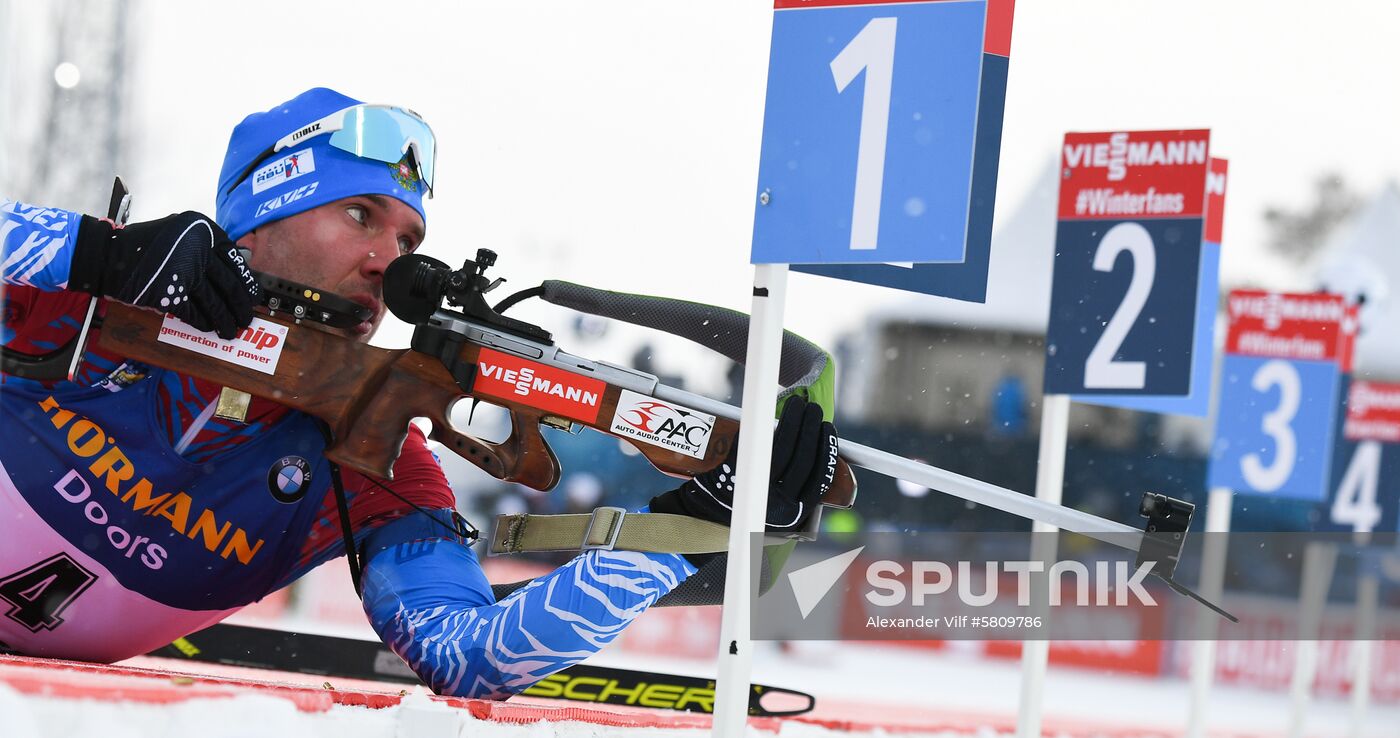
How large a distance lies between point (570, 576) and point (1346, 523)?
335 inches

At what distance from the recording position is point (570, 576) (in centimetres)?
260

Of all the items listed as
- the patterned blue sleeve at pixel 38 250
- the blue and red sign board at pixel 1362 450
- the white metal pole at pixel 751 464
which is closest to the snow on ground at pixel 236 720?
the white metal pole at pixel 751 464

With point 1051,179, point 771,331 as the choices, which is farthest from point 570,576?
point 1051,179

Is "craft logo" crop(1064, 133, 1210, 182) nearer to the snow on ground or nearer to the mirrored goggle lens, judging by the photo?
the mirrored goggle lens

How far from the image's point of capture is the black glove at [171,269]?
2391 millimetres

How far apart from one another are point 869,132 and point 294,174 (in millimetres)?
1379

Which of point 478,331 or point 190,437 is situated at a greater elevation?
point 478,331

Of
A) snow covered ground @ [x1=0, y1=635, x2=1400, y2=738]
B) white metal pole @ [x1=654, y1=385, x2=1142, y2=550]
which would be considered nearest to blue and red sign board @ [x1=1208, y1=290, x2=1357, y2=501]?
snow covered ground @ [x1=0, y1=635, x2=1400, y2=738]

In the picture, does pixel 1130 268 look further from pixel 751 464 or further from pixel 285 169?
pixel 285 169

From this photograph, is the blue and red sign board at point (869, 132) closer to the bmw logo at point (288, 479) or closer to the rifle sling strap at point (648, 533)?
the rifle sling strap at point (648, 533)

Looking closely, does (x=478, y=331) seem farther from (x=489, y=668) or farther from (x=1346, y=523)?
(x=1346, y=523)

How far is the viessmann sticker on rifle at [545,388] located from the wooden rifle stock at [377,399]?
2 cm

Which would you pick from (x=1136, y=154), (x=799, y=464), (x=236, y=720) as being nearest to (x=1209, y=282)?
(x=1136, y=154)

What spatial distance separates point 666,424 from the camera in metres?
2.59
